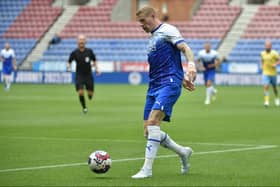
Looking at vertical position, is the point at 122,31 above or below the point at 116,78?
above

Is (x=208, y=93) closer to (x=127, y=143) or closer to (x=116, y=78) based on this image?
(x=127, y=143)

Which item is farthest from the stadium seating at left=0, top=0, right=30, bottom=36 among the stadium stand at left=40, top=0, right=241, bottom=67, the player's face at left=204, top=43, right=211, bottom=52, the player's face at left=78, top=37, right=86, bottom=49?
the player's face at left=78, top=37, right=86, bottom=49

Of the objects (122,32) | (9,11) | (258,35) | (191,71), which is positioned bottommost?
(122,32)

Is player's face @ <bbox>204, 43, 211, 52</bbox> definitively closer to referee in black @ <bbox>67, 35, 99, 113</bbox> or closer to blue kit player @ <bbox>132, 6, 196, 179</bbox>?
referee in black @ <bbox>67, 35, 99, 113</bbox>

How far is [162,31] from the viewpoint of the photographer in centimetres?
1241

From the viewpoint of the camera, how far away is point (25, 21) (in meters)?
63.0

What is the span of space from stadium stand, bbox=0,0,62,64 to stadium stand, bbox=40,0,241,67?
176 centimetres

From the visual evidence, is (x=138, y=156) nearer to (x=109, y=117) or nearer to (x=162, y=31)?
(x=162, y=31)

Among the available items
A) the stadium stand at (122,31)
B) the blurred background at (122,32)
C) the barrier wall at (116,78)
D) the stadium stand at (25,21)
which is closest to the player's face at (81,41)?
the barrier wall at (116,78)

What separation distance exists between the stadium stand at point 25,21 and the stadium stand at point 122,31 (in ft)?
5.77

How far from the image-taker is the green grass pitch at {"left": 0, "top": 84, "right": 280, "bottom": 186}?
12.0 metres

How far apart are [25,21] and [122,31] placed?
768cm

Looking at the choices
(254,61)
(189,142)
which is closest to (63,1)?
(254,61)

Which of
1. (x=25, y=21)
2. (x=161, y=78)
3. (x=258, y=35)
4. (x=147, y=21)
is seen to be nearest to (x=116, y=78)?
(x=258, y=35)
